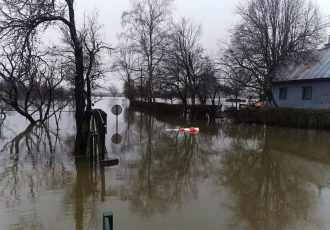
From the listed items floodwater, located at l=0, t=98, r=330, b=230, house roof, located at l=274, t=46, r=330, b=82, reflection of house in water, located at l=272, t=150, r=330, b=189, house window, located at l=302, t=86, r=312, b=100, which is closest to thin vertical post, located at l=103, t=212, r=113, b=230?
floodwater, located at l=0, t=98, r=330, b=230

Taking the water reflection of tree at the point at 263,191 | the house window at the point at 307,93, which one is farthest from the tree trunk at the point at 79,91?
the house window at the point at 307,93

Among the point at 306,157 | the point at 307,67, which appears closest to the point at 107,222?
the point at 306,157

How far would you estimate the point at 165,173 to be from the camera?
9.80 metres

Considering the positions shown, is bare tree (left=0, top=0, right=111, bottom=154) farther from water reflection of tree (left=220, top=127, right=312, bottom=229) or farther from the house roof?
the house roof

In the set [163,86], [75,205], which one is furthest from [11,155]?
[163,86]

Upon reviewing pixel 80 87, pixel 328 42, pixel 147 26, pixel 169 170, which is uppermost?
pixel 147 26

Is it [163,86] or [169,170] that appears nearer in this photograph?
[169,170]

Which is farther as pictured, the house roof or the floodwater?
the house roof

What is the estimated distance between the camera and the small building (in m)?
26.1

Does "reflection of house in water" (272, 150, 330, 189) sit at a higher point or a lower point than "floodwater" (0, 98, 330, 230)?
lower

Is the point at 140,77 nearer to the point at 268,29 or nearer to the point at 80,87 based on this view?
the point at 268,29

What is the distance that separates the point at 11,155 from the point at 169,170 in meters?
5.84

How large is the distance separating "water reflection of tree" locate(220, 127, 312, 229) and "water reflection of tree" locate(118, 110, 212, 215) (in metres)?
0.87

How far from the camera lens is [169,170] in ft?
33.5
